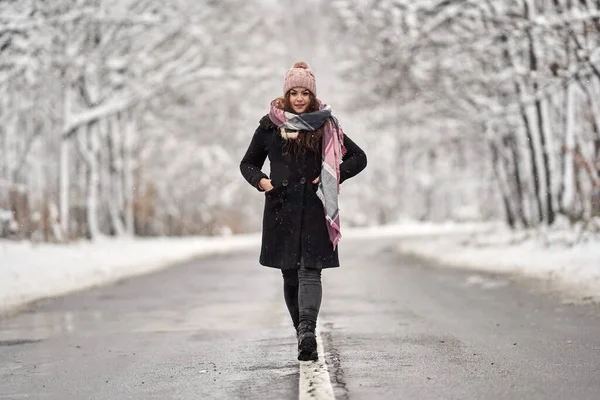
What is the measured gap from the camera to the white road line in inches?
209

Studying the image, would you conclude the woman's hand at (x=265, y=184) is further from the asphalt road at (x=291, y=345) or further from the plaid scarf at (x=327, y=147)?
the asphalt road at (x=291, y=345)

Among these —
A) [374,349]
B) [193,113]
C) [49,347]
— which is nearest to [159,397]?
[374,349]

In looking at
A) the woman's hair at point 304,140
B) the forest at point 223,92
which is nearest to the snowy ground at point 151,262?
the forest at point 223,92

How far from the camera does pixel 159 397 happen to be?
5.50 metres

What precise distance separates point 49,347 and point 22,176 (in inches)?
1748

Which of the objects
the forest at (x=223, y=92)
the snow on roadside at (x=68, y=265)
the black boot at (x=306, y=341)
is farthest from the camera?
the forest at (x=223, y=92)

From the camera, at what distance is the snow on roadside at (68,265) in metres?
14.1

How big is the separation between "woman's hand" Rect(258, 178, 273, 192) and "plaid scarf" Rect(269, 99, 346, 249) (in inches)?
13.7

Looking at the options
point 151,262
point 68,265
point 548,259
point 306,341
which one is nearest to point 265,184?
point 306,341

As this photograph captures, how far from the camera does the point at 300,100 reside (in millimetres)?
6656

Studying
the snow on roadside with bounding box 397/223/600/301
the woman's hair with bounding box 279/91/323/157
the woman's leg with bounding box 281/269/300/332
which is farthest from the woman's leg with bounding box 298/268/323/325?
the snow on roadside with bounding box 397/223/600/301

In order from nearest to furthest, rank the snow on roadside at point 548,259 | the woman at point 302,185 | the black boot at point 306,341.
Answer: the black boot at point 306,341 < the woman at point 302,185 < the snow on roadside at point 548,259

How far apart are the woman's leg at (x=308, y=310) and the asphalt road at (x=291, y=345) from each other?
171 mm

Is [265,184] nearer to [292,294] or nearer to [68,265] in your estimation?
[292,294]
